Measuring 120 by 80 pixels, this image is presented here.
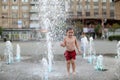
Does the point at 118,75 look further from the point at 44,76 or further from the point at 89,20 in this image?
the point at 89,20

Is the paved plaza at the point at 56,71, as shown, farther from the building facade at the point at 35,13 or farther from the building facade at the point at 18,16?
the building facade at the point at 35,13

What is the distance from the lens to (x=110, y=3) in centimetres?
10412

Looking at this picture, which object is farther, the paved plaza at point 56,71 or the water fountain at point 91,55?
the water fountain at point 91,55

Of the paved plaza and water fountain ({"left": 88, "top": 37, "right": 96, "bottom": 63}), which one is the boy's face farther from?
water fountain ({"left": 88, "top": 37, "right": 96, "bottom": 63})

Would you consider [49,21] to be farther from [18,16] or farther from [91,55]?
[18,16]

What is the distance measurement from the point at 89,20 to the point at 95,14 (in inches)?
117

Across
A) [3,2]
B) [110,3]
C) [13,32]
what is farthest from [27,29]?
[110,3]

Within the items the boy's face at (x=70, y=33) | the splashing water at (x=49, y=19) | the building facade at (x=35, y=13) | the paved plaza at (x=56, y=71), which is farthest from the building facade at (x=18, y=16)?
the boy's face at (x=70, y=33)

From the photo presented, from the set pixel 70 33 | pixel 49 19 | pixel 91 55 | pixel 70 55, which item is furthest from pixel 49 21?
pixel 70 33

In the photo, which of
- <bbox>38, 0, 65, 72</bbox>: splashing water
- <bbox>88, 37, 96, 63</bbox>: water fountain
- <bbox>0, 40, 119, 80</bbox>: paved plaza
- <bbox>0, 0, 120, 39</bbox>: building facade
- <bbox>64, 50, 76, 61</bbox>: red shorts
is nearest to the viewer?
<bbox>64, 50, 76, 61</bbox>: red shorts

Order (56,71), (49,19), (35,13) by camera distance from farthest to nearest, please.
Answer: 1. (35,13)
2. (49,19)
3. (56,71)

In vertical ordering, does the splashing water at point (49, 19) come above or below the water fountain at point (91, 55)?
above

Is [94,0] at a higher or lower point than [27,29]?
higher

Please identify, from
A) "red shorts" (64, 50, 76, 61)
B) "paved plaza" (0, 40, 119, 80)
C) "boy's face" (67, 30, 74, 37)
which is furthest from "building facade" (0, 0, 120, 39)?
"boy's face" (67, 30, 74, 37)
